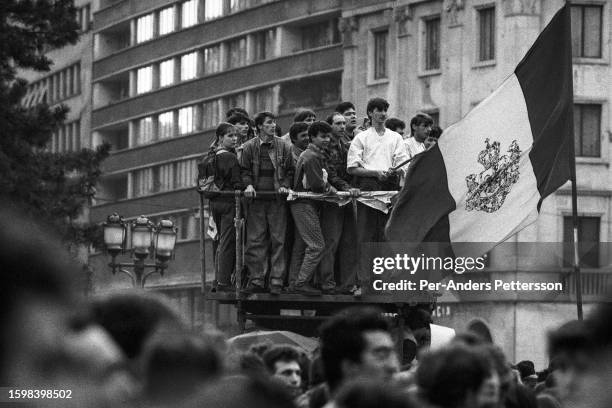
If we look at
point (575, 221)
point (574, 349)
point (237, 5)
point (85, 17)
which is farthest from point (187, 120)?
point (574, 349)

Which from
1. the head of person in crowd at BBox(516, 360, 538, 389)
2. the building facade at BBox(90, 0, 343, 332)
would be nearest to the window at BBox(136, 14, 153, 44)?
the building facade at BBox(90, 0, 343, 332)

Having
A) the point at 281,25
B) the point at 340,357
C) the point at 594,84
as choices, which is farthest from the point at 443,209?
the point at 281,25

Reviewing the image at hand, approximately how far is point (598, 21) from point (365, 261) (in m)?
40.6

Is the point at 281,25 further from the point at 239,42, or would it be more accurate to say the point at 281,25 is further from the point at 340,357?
the point at 340,357

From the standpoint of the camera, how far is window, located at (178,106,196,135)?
74.9 m

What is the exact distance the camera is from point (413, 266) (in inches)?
696

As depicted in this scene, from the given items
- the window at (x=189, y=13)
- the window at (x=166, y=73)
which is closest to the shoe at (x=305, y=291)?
the window at (x=189, y=13)

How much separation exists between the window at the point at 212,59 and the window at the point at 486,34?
54.9ft

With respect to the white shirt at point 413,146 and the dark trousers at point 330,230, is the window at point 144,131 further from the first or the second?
the dark trousers at point 330,230

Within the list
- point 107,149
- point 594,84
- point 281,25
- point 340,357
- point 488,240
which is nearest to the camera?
point 340,357

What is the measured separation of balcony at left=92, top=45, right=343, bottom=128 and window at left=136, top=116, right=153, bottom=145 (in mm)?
339

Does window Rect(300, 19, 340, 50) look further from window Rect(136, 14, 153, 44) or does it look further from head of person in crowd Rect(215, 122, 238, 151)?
head of person in crowd Rect(215, 122, 238, 151)

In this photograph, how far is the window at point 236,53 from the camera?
235ft

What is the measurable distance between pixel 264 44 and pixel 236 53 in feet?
7.37
